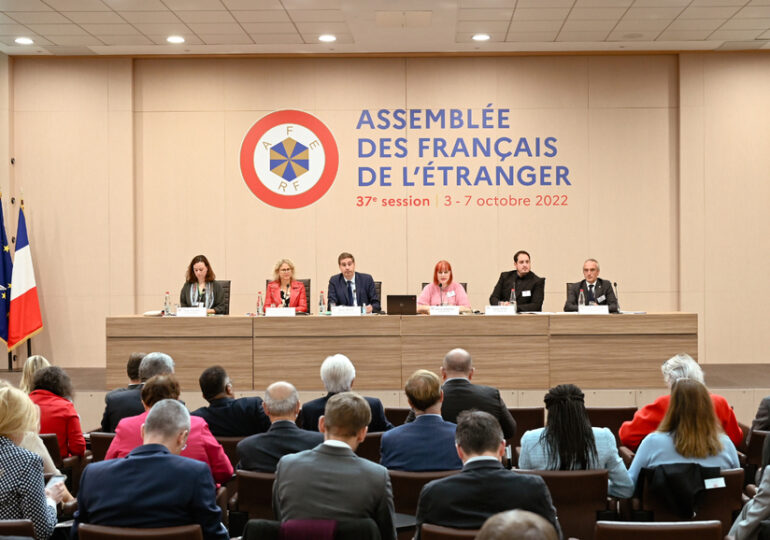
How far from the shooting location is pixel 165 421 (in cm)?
311

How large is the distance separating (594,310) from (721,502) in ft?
13.7

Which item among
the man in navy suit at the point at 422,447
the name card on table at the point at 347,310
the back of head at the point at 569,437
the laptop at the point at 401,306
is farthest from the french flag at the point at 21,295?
the back of head at the point at 569,437

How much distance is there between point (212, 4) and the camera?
8.38 metres

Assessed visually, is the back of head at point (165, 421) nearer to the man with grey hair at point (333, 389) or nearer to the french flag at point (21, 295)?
the man with grey hair at point (333, 389)

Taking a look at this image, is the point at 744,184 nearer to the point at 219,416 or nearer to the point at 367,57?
the point at 367,57

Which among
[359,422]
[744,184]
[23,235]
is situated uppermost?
→ [744,184]

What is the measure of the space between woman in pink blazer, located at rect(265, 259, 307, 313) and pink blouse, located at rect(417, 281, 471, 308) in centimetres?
124

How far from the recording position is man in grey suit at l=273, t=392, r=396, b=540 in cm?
280

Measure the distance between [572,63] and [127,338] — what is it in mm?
6631

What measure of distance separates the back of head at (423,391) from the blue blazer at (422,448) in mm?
201

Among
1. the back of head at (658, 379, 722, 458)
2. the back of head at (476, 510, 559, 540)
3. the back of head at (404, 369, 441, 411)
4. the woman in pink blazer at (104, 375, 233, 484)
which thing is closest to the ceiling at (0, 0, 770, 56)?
the back of head at (404, 369, 441, 411)

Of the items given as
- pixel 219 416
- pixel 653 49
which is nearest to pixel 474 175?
pixel 653 49

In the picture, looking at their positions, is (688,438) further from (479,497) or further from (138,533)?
(138,533)

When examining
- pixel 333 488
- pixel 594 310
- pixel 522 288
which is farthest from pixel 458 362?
pixel 522 288
